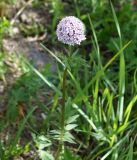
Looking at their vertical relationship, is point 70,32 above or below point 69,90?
above

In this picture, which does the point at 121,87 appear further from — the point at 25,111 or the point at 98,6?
the point at 98,6

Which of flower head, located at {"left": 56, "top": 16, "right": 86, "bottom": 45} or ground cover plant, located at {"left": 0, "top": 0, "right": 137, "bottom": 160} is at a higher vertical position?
flower head, located at {"left": 56, "top": 16, "right": 86, "bottom": 45}

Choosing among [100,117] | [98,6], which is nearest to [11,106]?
[100,117]

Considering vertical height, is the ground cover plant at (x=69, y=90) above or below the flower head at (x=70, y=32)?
below

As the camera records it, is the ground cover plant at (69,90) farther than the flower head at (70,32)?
Yes

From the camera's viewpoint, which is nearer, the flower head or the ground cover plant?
the flower head

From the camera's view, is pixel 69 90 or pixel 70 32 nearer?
pixel 70 32
